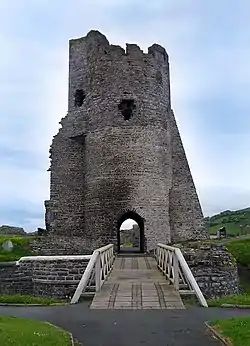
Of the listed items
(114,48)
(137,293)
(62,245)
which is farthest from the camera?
(114,48)

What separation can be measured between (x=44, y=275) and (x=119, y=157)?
13.2 meters

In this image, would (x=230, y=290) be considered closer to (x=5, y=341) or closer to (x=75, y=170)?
(x=5, y=341)

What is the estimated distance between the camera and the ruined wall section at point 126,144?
27984 millimetres

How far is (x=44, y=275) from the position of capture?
1591 cm

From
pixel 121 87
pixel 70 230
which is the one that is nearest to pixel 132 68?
pixel 121 87

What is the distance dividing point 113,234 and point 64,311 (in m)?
17.1

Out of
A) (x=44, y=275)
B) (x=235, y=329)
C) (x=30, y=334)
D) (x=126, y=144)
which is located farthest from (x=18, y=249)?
(x=235, y=329)

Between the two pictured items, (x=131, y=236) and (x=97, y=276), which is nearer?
(x=97, y=276)

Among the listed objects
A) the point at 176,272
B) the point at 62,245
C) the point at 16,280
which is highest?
the point at 62,245

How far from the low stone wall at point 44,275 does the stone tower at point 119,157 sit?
1086 cm

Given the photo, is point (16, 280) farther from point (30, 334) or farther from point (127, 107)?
point (127, 107)

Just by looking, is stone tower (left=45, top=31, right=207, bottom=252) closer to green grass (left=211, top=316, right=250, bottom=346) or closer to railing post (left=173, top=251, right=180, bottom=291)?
railing post (left=173, top=251, right=180, bottom=291)

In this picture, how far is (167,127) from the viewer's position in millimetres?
30438

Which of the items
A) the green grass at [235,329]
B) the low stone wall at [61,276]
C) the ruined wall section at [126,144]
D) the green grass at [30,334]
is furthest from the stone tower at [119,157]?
the green grass at [30,334]
